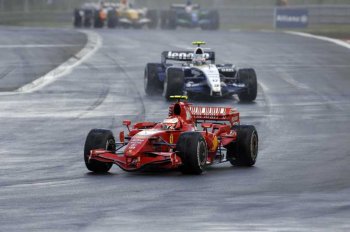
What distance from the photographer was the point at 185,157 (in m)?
15.5

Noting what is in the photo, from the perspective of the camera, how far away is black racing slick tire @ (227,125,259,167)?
55.4 ft

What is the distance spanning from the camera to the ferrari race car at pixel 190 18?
64.4 metres

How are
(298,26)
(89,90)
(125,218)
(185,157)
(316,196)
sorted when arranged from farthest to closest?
(298,26), (89,90), (185,157), (316,196), (125,218)

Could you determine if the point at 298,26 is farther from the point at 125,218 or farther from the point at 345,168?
the point at 125,218

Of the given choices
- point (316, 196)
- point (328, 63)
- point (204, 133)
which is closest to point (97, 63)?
point (328, 63)

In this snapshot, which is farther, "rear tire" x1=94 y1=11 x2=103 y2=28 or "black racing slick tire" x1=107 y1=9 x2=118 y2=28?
"black racing slick tire" x1=107 y1=9 x2=118 y2=28

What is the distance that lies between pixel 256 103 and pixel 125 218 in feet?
52.5

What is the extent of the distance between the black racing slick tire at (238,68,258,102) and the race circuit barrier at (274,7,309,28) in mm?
32688

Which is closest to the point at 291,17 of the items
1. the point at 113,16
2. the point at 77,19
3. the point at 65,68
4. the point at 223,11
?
the point at 223,11

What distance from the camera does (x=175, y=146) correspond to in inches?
625

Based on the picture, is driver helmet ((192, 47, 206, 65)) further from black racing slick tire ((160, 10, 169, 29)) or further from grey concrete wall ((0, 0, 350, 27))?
black racing slick tire ((160, 10, 169, 29))

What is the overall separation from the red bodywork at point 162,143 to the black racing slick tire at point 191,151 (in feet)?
0.36

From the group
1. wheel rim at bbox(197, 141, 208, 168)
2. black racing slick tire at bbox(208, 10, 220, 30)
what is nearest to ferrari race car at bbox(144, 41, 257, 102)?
wheel rim at bbox(197, 141, 208, 168)

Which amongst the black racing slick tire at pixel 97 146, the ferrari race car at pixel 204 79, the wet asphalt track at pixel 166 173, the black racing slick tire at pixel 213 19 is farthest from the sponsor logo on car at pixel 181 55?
the black racing slick tire at pixel 213 19
